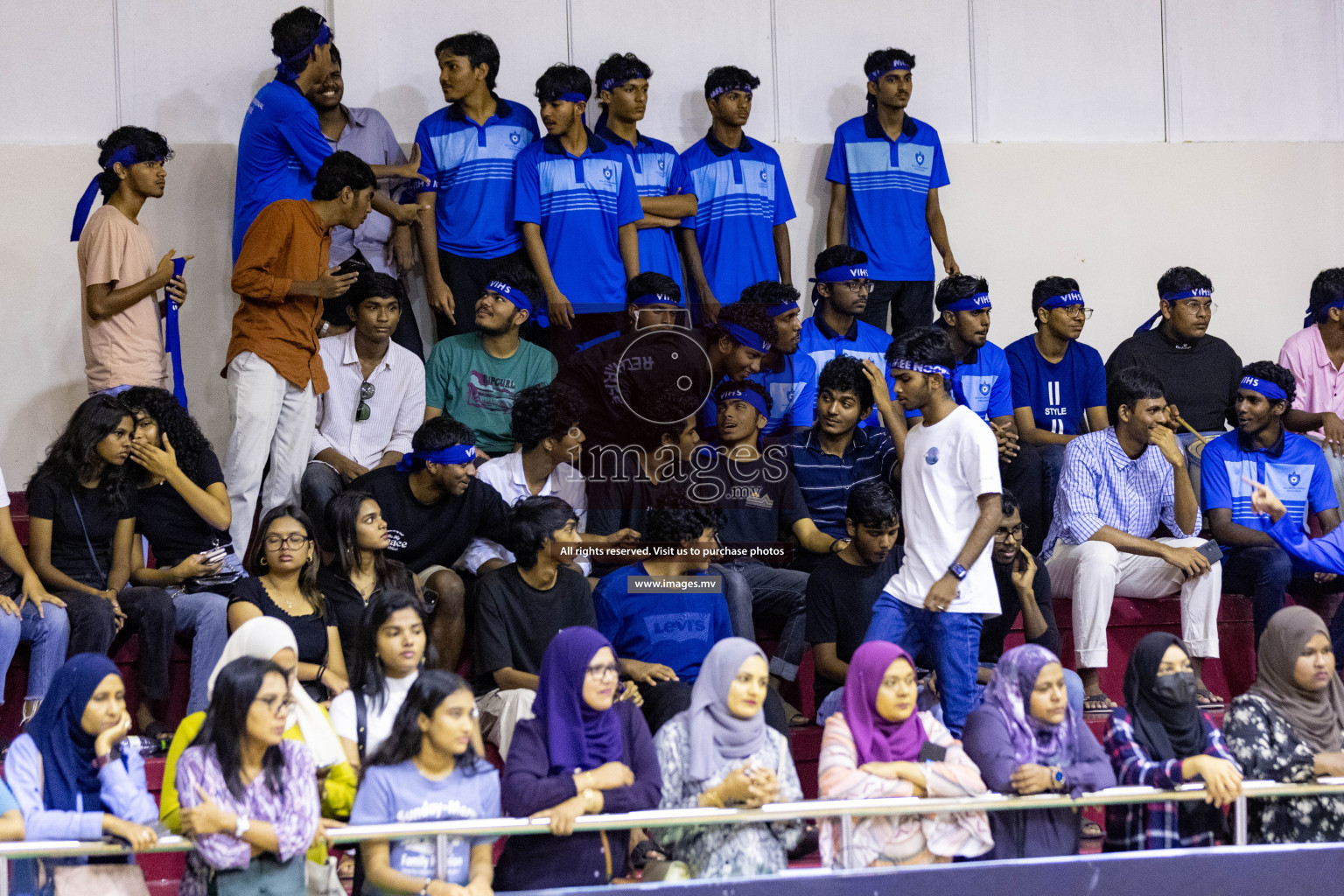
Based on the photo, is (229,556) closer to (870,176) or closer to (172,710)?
(172,710)

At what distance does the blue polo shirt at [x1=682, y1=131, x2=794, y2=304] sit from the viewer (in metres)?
6.40

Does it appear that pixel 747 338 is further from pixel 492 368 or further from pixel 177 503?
pixel 177 503

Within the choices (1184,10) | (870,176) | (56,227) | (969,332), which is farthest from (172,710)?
(1184,10)

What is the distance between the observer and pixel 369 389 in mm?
5469

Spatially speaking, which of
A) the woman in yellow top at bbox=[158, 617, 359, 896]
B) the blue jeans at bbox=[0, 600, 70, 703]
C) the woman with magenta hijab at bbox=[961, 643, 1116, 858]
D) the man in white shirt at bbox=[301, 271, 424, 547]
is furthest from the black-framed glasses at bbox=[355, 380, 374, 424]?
the woman with magenta hijab at bbox=[961, 643, 1116, 858]

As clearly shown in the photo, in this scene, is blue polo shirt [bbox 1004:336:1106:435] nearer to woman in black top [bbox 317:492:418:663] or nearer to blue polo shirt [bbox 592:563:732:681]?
blue polo shirt [bbox 592:563:732:681]

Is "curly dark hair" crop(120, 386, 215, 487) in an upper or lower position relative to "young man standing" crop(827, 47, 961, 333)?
lower

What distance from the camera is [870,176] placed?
672 cm

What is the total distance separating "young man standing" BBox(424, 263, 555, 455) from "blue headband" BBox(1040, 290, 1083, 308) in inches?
86.9

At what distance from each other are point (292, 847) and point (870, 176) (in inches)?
182

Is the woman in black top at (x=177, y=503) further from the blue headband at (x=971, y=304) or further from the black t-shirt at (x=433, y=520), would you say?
the blue headband at (x=971, y=304)

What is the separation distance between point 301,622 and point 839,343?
8.60 ft

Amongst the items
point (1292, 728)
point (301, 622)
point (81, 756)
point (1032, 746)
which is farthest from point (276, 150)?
point (1292, 728)

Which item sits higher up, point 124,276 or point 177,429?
point 124,276
